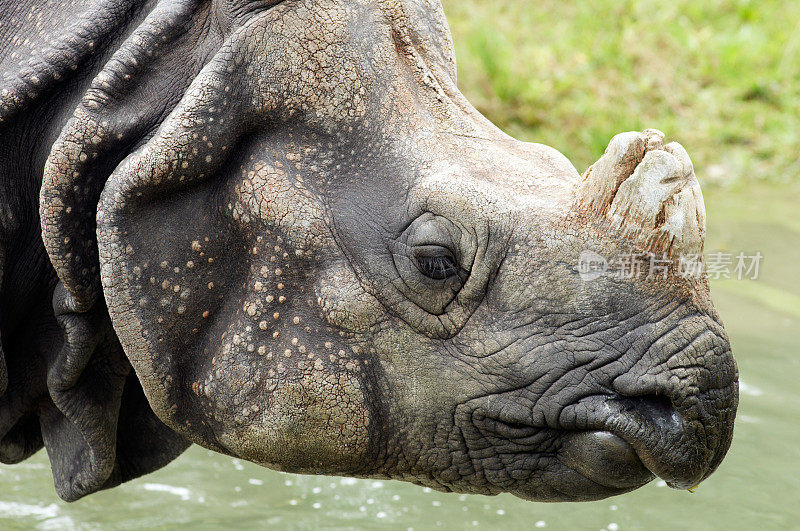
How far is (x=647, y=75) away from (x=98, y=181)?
25.4 ft

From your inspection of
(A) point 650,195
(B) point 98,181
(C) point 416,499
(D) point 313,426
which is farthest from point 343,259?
(C) point 416,499

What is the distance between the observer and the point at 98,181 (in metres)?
3.04

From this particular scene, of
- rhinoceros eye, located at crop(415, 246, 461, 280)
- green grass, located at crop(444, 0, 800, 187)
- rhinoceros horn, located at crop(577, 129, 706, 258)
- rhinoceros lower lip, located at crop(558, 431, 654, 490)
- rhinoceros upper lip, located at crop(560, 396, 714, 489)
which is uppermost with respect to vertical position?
green grass, located at crop(444, 0, 800, 187)

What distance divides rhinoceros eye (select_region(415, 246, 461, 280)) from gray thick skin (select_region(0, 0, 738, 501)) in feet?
0.04

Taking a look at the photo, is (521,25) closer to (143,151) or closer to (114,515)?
(114,515)

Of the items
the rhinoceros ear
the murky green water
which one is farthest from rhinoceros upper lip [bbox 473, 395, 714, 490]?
the murky green water

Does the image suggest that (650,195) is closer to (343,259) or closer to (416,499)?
(343,259)

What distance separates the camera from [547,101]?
959 centimetres

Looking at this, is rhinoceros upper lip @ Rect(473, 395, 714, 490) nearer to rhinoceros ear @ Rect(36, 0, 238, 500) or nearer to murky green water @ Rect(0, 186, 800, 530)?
rhinoceros ear @ Rect(36, 0, 238, 500)

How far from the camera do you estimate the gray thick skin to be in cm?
278

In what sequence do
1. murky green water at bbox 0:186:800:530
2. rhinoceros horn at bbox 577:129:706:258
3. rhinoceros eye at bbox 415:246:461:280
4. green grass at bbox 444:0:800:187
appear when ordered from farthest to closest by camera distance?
green grass at bbox 444:0:800:187 < murky green water at bbox 0:186:800:530 < rhinoceros eye at bbox 415:246:461:280 < rhinoceros horn at bbox 577:129:706:258

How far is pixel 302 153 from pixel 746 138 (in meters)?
7.20

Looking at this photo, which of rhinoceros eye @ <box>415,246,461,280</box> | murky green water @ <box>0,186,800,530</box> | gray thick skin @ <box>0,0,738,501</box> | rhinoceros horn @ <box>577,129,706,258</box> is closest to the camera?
rhinoceros horn @ <box>577,129,706,258</box>

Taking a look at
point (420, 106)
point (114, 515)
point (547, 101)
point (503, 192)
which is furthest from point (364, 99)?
point (547, 101)
